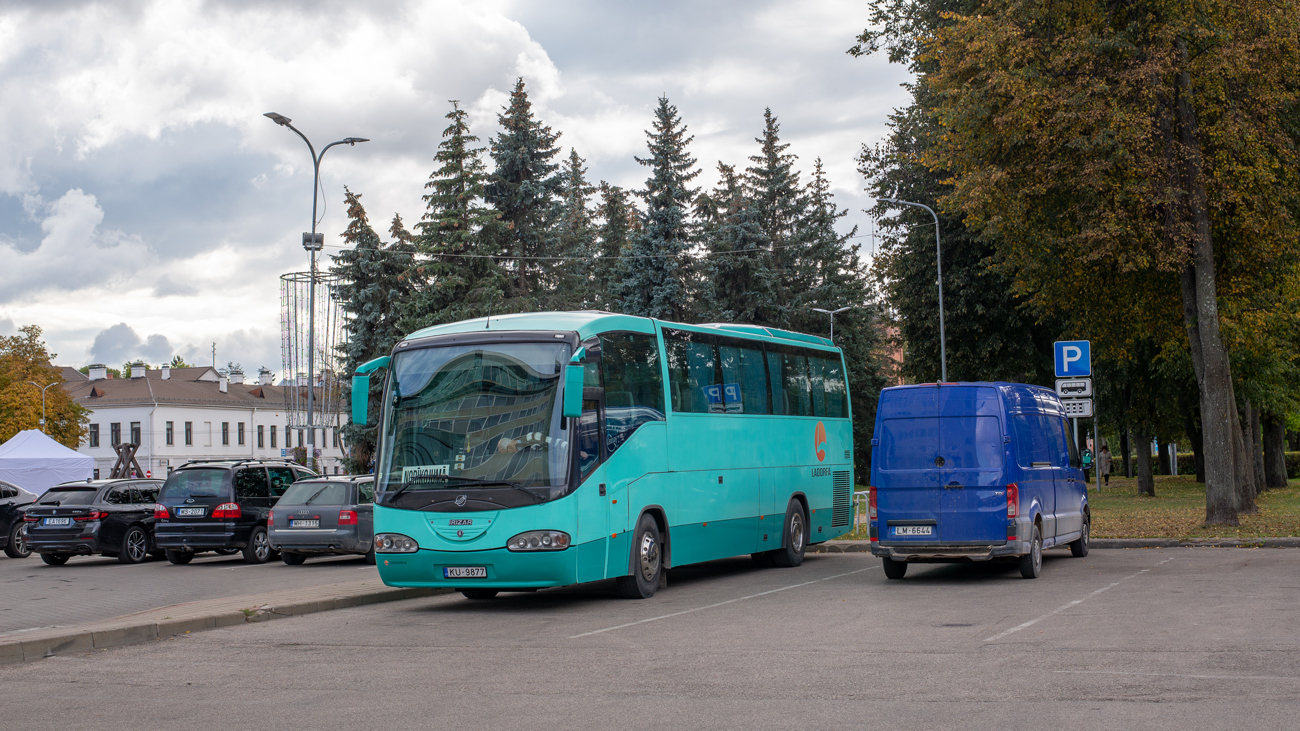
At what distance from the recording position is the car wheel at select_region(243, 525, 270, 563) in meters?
23.0

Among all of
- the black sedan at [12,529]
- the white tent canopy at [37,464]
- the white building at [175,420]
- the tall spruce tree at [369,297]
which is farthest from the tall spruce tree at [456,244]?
the white building at [175,420]

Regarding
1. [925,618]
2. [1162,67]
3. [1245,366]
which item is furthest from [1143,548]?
[1245,366]

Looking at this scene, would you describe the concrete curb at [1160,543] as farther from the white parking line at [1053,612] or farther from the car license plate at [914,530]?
the white parking line at [1053,612]

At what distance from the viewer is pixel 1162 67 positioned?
21266 mm

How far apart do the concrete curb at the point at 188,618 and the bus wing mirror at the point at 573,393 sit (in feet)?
13.3

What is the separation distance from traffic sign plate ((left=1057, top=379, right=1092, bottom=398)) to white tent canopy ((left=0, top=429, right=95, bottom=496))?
30.0 meters

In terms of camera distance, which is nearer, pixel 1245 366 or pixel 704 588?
pixel 704 588

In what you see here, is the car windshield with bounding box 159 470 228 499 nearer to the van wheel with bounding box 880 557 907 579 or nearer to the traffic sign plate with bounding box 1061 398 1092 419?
the van wheel with bounding box 880 557 907 579

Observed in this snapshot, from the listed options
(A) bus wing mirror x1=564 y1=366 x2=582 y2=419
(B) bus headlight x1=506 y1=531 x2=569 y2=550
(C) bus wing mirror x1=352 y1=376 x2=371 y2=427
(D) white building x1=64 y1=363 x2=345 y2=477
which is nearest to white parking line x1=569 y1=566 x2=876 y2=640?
(B) bus headlight x1=506 y1=531 x2=569 y2=550

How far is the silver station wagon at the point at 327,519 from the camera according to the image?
21562mm

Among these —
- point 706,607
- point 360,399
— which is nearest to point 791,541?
point 706,607

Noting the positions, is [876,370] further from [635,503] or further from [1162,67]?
[635,503]

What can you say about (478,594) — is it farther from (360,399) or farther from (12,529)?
(12,529)

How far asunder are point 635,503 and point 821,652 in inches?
196
